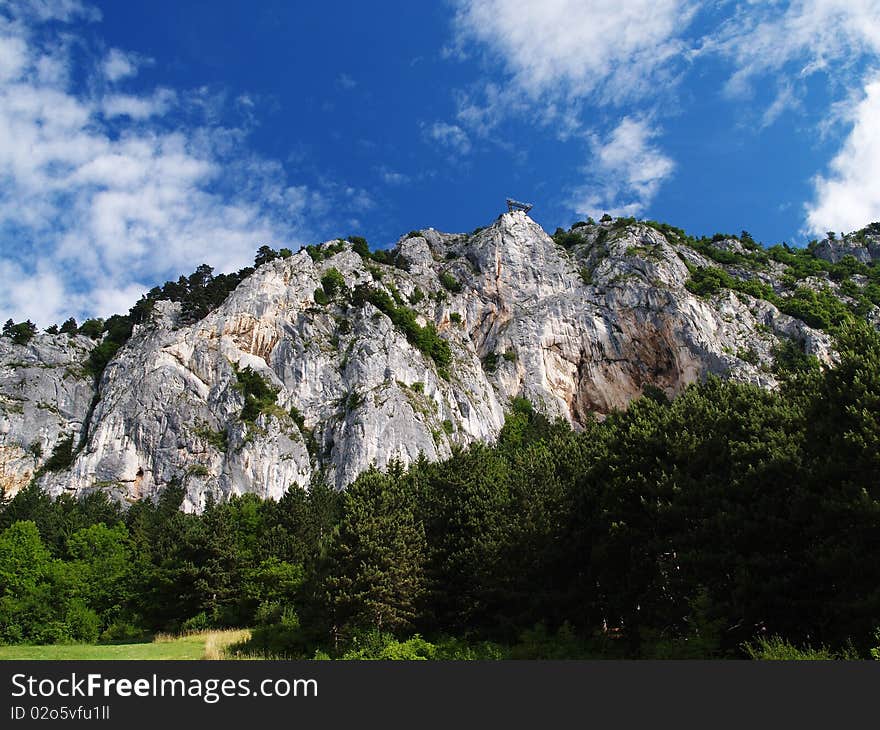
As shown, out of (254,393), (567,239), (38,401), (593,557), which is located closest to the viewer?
(593,557)

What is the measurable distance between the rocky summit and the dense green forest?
84.8 feet

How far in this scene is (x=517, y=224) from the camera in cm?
12850

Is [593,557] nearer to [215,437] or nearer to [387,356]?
[215,437]

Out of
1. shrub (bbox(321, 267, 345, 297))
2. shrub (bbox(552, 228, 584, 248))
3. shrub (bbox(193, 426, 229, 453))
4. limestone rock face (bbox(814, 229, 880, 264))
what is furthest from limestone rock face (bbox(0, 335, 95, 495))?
limestone rock face (bbox(814, 229, 880, 264))

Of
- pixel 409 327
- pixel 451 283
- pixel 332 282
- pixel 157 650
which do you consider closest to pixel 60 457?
pixel 332 282

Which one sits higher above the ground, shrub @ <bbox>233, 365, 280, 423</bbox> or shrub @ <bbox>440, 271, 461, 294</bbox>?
shrub @ <bbox>440, 271, 461, 294</bbox>

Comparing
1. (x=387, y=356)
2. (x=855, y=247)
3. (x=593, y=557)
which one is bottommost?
(x=593, y=557)

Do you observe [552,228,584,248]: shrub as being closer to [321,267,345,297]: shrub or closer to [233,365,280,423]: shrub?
[321,267,345,297]: shrub

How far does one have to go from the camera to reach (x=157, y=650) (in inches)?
1136

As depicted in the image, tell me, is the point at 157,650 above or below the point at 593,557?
below

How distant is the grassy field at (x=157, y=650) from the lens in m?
27.1

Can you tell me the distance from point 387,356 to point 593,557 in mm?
69488

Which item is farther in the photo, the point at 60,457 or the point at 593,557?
the point at 60,457

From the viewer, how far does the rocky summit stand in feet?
250
